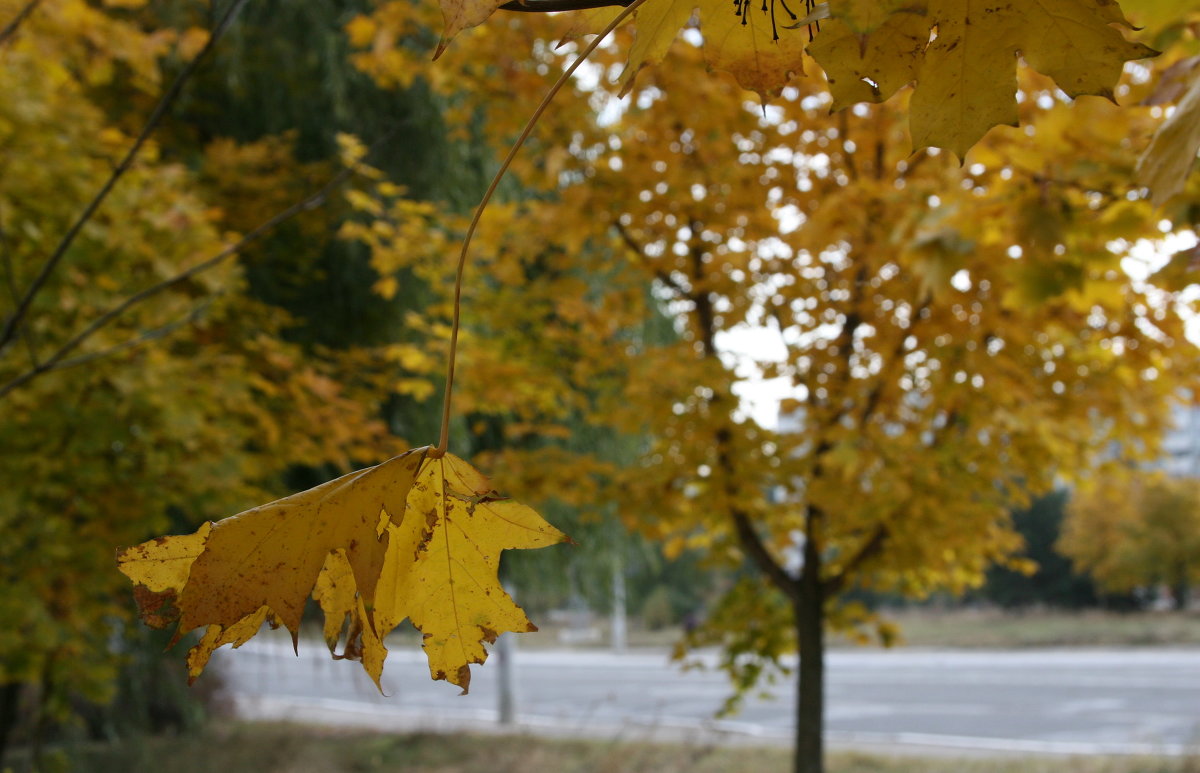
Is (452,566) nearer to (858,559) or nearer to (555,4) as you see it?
(555,4)

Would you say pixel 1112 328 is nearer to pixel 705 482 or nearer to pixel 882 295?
pixel 882 295

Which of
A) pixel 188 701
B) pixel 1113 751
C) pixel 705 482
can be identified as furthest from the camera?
pixel 188 701

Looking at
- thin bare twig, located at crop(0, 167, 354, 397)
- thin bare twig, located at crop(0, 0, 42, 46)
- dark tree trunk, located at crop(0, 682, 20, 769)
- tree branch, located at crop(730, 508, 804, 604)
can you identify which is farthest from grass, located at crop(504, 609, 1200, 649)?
thin bare twig, located at crop(0, 0, 42, 46)

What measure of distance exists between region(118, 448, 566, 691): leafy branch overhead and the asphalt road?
17.5 feet

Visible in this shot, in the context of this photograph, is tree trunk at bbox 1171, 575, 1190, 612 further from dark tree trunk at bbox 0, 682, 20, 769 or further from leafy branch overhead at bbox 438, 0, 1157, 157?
leafy branch overhead at bbox 438, 0, 1157, 157

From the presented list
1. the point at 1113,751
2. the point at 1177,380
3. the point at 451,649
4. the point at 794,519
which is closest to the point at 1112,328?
the point at 1177,380

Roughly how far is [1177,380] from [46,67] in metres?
4.03

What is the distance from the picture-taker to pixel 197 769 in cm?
684

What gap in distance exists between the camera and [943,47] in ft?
1.67

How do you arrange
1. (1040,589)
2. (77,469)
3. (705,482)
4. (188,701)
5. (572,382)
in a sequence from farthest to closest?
1. (1040,589)
2. (188,701)
3. (572,382)
4. (705,482)
5. (77,469)

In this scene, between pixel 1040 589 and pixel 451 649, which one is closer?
pixel 451 649

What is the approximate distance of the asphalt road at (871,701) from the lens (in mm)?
7961

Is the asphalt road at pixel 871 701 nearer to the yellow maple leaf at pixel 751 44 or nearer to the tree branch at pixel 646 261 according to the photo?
the tree branch at pixel 646 261

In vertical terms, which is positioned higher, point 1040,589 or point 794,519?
point 794,519
